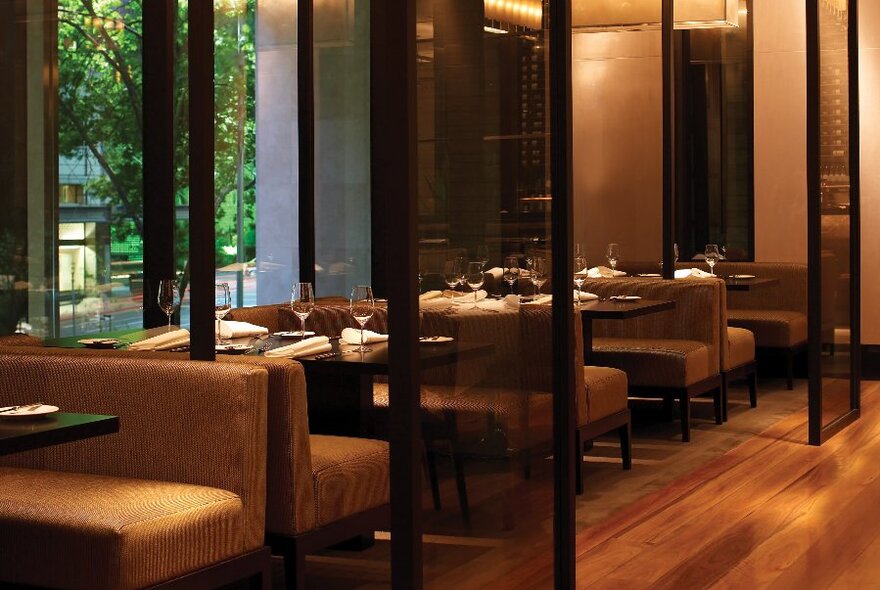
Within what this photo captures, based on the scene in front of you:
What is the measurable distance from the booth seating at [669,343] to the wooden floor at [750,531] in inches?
21.4

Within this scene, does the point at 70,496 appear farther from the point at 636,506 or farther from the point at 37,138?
the point at 37,138

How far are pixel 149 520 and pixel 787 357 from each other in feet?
22.0

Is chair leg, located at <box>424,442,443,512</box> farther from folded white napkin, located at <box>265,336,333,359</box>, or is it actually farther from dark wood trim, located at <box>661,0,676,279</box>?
dark wood trim, located at <box>661,0,676,279</box>

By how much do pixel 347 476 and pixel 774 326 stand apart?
573 cm

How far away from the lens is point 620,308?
6.54 m

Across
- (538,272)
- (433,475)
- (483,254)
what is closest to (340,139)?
(538,272)

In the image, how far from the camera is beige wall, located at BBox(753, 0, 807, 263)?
32.0 feet

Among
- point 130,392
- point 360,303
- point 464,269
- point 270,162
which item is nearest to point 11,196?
point 270,162

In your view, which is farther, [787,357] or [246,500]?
[787,357]

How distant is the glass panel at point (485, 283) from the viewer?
9.02 ft

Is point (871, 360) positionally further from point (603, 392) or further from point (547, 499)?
point (547, 499)

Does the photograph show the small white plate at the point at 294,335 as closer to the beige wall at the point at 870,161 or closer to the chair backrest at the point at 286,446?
the chair backrest at the point at 286,446

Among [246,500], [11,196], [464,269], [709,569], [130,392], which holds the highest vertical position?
[11,196]

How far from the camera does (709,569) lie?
4.33m
